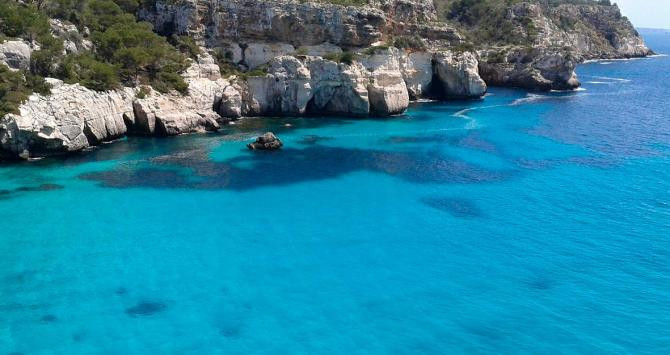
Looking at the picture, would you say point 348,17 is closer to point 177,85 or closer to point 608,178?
point 177,85

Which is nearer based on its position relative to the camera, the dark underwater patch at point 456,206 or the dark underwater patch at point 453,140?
the dark underwater patch at point 456,206

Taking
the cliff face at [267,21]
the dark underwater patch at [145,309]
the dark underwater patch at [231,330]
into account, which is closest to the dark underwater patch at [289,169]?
the dark underwater patch at [145,309]

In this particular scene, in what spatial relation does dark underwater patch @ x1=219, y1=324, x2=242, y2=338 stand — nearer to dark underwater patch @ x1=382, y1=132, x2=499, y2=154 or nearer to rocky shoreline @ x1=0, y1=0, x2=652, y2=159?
rocky shoreline @ x1=0, y1=0, x2=652, y2=159

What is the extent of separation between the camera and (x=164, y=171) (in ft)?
124

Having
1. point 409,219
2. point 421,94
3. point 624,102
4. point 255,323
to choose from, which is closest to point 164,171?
point 409,219

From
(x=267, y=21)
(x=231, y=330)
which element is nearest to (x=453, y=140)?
(x=267, y=21)

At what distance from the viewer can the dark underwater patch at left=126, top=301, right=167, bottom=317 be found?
68.8 ft

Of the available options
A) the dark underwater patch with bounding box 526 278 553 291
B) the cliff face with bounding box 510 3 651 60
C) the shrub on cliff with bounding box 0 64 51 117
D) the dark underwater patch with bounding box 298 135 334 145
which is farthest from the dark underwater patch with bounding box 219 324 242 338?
the cliff face with bounding box 510 3 651 60

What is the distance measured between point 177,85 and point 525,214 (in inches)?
1246

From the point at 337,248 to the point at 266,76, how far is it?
3124cm

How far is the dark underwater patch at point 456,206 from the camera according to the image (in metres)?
31.3

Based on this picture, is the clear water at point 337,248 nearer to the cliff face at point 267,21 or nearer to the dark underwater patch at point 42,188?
the dark underwater patch at point 42,188

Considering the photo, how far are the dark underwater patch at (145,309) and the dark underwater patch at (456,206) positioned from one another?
16675 millimetres

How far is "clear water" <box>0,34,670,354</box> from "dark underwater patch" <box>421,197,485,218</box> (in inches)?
7.0
